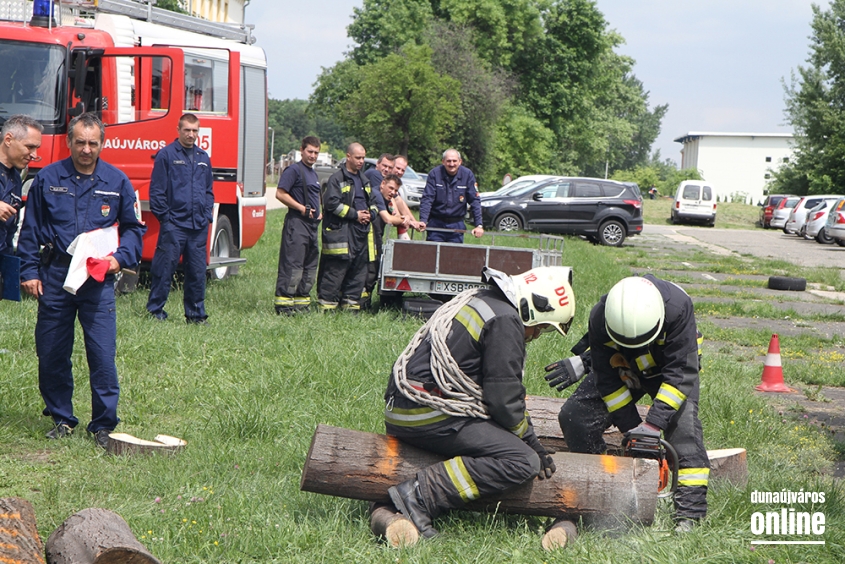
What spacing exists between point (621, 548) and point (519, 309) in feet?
3.79

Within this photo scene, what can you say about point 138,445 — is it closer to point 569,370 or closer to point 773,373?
point 569,370

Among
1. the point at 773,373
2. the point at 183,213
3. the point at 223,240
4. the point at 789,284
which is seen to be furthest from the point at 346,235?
the point at 789,284

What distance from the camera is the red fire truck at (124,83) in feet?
33.3

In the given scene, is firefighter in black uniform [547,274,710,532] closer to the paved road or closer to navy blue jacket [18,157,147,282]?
navy blue jacket [18,157,147,282]

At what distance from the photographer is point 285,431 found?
5703mm

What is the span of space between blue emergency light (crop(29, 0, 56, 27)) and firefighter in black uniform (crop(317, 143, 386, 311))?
3.86 m

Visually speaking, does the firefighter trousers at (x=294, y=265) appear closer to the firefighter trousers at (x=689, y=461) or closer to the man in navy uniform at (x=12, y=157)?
the man in navy uniform at (x=12, y=157)

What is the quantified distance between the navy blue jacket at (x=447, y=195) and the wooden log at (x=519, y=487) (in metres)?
6.90

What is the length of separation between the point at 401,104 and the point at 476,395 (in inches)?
1186

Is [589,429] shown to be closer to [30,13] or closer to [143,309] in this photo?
[143,309]

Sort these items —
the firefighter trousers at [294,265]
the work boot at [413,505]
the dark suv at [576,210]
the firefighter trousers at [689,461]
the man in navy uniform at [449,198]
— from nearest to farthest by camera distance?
A: 1. the work boot at [413,505]
2. the firefighter trousers at [689,461]
3. the firefighter trousers at [294,265]
4. the man in navy uniform at [449,198]
5. the dark suv at [576,210]

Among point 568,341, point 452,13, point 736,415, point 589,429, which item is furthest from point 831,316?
point 452,13

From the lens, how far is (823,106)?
47875 mm

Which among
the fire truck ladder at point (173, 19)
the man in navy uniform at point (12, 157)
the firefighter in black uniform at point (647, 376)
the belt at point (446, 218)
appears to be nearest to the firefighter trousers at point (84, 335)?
the man in navy uniform at point (12, 157)
